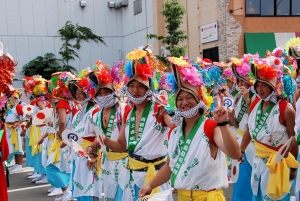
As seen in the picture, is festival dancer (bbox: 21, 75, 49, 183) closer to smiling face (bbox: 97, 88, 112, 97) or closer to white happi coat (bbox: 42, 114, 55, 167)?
white happi coat (bbox: 42, 114, 55, 167)

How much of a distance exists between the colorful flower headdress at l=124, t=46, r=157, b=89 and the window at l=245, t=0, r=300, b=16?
17.1m

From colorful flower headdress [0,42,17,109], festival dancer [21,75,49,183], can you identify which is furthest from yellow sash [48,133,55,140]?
colorful flower headdress [0,42,17,109]

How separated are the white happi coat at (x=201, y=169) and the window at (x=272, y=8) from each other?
1830cm

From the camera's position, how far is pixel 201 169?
3.27 meters

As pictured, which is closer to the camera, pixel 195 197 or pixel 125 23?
pixel 195 197

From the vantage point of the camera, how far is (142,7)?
24.8 m

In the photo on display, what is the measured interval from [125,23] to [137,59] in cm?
2240

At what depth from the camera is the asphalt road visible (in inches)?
300

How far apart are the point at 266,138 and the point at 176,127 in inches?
55.6

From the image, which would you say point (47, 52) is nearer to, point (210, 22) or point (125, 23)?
point (125, 23)

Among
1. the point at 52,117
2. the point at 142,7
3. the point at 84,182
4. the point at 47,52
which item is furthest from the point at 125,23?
the point at 84,182

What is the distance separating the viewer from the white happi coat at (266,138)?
454cm

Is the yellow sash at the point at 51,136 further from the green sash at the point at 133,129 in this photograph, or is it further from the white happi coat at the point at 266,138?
the white happi coat at the point at 266,138

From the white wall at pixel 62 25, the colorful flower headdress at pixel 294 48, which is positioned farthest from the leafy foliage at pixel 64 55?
the colorful flower headdress at pixel 294 48
